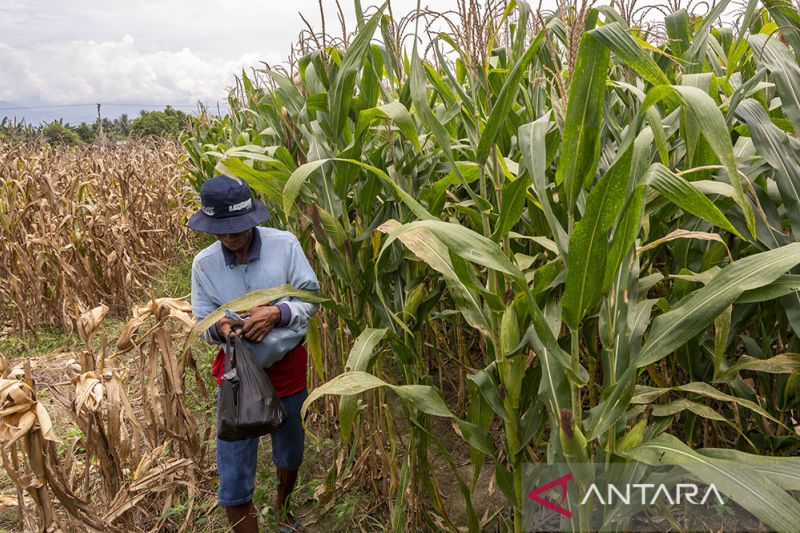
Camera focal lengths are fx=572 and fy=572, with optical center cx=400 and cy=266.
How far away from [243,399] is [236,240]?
621mm

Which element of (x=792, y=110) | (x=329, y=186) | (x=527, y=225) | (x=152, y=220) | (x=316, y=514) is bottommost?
(x=316, y=514)

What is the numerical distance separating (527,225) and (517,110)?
1.62 ft

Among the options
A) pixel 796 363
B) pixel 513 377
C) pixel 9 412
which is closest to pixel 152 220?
pixel 9 412

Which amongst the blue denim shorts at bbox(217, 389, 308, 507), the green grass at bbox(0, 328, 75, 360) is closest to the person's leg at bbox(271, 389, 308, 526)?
the blue denim shorts at bbox(217, 389, 308, 507)

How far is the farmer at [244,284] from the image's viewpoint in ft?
7.30

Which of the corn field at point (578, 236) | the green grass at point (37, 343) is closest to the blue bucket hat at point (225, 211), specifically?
the corn field at point (578, 236)

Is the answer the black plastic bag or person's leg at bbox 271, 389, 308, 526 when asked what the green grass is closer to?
person's leg at bbox 271, 389, 308, 526

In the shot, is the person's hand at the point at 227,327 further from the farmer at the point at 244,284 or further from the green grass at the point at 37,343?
the green grass at the point at 37,343

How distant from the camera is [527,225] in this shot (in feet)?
6.36

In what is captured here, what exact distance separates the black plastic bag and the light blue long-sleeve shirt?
124 mm

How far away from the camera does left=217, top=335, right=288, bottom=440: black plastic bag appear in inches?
84.0

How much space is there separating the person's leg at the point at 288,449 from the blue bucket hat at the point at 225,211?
0.83 m

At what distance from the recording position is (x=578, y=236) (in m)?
1.21

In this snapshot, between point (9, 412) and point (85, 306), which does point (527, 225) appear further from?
point (85, 306)
